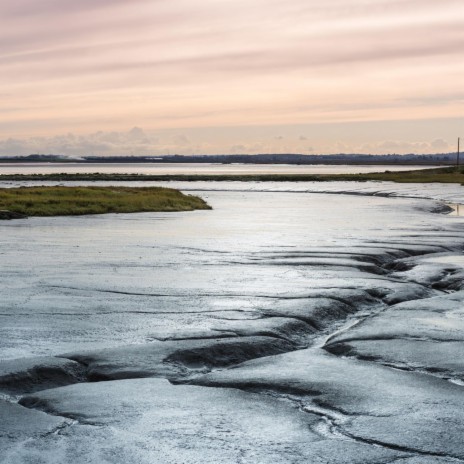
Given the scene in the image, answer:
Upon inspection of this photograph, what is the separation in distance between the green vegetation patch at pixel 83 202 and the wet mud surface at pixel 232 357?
1720 centimetres

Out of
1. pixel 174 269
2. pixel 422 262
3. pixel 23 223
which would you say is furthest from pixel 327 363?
pixel 23 223

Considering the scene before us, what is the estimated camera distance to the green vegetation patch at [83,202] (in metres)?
36.0

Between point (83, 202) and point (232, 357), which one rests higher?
point (83, 202)

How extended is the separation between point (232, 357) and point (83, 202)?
3066cm

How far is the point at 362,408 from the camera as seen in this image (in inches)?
271

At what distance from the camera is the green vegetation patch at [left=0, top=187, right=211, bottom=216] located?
118ft

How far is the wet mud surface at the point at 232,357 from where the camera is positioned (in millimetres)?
6066

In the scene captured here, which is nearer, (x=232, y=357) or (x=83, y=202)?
(x=232, y=357)

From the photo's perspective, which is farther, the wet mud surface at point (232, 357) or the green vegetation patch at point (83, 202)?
the green vegetation patch at point (83, 202)

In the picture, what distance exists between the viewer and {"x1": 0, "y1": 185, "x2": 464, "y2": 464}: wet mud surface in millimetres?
6066

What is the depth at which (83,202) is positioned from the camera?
127 feet

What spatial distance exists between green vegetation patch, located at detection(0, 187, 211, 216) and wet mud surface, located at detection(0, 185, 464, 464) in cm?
1720

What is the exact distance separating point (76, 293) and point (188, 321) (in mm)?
2887

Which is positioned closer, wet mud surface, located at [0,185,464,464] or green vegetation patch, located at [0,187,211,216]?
wet mud surface, located at [0,185,464,464]
